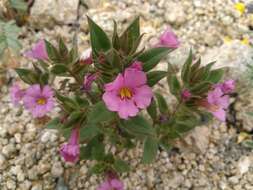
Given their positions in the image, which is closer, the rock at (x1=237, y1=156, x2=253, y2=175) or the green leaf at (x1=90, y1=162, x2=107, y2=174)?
the green leaf at (x1=90, y1=162, x2=107, y2=174)

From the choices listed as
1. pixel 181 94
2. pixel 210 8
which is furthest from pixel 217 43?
pixel 181 94

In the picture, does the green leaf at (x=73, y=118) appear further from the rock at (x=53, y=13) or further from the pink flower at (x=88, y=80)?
the rock at (x=53, y=13)

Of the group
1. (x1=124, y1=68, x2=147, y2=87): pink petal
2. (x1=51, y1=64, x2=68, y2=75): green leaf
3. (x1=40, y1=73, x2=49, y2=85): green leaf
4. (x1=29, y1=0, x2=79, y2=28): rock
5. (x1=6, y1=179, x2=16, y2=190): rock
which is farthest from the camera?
(x1=29, y1=0, x2=79, y2=28): rock

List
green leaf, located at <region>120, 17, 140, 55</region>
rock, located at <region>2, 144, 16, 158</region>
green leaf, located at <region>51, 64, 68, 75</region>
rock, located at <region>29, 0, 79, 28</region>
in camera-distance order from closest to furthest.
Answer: green leaf, located at <region>120, 17, 140, 55</region> → green leaf, located at <region>51, 64, 68, 75</region> → rock, located at <region>2, 144, 16, 158</region> → rock, located at <region>29, 0, 79, 28</region>

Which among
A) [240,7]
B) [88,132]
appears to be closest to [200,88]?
[88,132]

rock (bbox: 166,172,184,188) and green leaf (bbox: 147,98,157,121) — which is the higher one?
green leaf (bbox: 147,98,157,121)

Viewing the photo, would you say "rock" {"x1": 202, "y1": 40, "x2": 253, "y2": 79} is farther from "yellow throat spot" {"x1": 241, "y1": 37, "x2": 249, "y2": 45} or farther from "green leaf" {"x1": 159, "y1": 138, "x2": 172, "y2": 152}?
"green leaf" {"x1": 159, "y1": 138, "x2": 172, "y2": 152}

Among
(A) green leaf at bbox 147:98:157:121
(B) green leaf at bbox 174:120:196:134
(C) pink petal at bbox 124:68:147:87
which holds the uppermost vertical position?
(C) pink petal at bbox 124:68:147:87

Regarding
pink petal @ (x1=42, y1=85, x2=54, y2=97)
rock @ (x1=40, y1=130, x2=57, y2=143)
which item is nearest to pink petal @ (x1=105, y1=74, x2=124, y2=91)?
pink petal @ (x1=42, y1=85, x2=54, y2=97)

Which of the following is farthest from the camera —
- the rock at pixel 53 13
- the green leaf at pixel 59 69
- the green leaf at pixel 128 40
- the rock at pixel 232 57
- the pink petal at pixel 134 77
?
the rock at pixel 53 13

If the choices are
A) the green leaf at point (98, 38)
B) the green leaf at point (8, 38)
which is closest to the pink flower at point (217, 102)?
the green leaf at point (98, 38)
